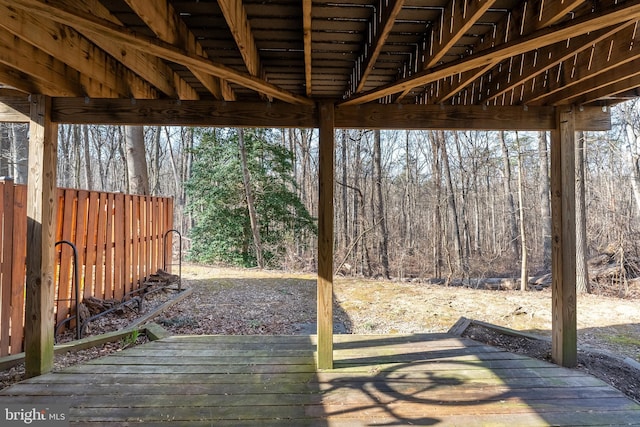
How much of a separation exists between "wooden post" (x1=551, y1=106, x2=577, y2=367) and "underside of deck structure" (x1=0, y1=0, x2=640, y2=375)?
0.03 feet

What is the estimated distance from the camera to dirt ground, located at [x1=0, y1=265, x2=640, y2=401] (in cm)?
369

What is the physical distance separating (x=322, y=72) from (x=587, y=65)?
1.93 meters

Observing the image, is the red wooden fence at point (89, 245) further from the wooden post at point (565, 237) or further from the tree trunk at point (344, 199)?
the tree trunk at point (344, 199)

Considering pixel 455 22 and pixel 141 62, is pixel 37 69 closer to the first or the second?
pixel 141 62

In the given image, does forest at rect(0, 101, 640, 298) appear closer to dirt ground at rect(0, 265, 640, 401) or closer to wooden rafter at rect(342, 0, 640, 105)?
dirt ground at rect(0, 265, 640, 401)

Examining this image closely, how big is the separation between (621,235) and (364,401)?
345 inches

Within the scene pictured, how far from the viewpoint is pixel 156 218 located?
6.06 metres

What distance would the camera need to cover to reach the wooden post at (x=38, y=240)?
2621mm

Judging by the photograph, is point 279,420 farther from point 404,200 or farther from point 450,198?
point 404,200

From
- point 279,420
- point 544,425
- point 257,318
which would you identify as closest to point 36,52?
point 279,420

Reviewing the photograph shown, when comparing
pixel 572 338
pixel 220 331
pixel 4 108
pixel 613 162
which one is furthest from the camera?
pixel 613 162

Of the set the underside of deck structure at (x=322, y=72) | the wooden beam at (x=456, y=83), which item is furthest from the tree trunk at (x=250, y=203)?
the wooden beam at (x=456, y=83)

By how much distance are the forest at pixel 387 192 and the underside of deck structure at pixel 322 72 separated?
502 centimetres

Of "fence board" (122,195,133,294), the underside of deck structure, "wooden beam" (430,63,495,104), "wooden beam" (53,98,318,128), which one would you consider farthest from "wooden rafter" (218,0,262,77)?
"fence board" (122,195,133,294)
